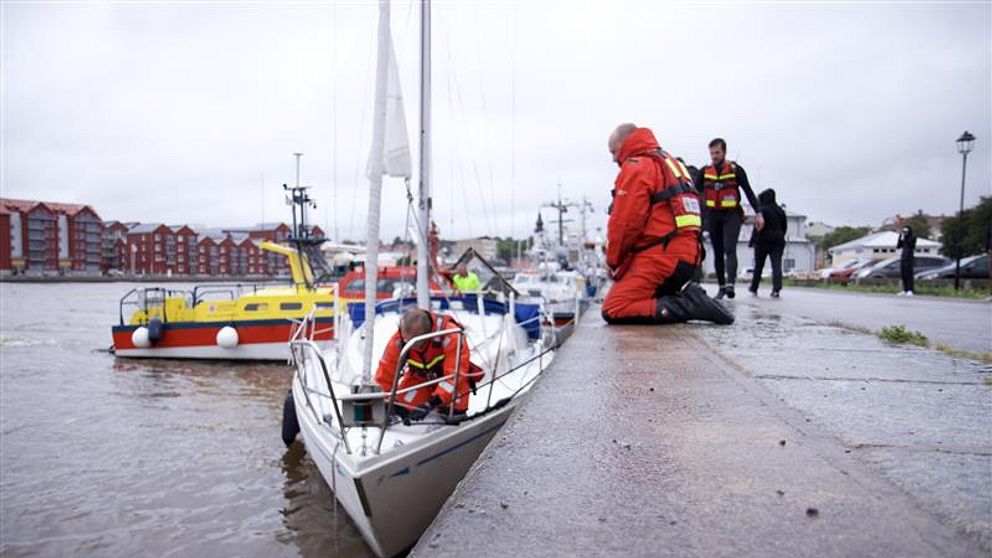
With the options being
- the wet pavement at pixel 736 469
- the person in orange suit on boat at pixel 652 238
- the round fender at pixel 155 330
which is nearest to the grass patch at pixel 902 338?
the wet pavement at pixel 736 469

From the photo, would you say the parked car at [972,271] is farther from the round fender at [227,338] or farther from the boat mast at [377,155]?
the round fender at [227,338]

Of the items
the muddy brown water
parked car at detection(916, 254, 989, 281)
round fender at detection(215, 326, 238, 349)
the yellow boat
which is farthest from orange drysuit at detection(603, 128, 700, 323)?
parked car at detection(916, 254, 989, 281)

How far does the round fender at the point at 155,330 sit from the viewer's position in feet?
61.2

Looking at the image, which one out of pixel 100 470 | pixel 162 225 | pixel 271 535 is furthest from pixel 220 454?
pixel 162 225

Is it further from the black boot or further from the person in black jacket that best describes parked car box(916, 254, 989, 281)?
the black boot

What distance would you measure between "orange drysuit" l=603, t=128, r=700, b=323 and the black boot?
0.49 ft

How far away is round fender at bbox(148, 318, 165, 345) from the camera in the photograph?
61.2 ft

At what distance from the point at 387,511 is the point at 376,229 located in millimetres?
2540

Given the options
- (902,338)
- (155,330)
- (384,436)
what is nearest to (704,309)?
(902,338)

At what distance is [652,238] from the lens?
17.1 ft

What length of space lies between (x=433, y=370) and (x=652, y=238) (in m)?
2.21

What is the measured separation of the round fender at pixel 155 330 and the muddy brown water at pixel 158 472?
2096 millimetres

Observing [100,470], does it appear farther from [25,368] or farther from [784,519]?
[25,368]

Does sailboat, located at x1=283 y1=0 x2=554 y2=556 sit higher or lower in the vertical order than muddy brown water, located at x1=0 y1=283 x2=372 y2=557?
higher
